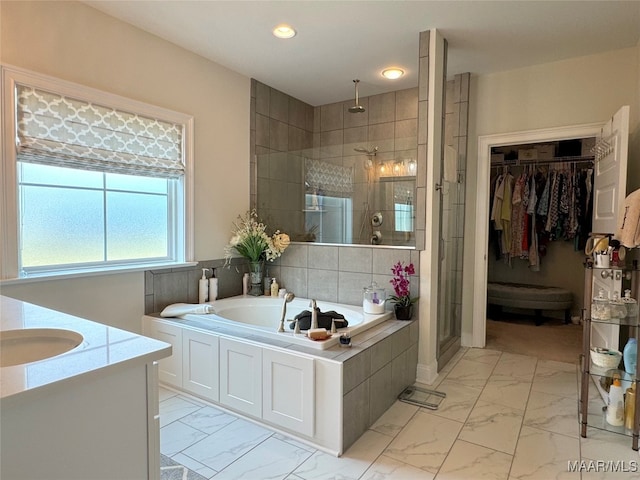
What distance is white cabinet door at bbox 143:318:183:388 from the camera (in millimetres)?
2736

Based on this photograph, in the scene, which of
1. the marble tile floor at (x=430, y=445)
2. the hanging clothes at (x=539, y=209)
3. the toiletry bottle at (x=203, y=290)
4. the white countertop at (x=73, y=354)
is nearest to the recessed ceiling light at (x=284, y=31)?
the toiletry bottle at (x=203, y=290)

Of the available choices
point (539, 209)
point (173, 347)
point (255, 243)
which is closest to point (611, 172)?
point (539, 209)

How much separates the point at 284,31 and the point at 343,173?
4.67 ft

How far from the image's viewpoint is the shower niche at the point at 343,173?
348 cm

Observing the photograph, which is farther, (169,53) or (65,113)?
(169,53)

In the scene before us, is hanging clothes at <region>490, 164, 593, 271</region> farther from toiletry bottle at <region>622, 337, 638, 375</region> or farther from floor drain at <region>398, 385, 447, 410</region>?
floor drain at <region>398, 385, 447, 410</region>

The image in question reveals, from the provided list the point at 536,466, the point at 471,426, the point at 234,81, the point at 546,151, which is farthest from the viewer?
the point at 546,151

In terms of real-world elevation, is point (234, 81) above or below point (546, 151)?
above

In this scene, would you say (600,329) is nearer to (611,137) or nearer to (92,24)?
(611,137)

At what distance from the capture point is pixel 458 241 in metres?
3.74

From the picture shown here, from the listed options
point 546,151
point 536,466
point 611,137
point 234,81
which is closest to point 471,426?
point 536,466

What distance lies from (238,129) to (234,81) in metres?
0.44

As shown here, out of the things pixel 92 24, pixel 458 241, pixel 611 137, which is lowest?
pixel 458 241

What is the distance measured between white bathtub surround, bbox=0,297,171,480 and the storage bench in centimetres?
478
